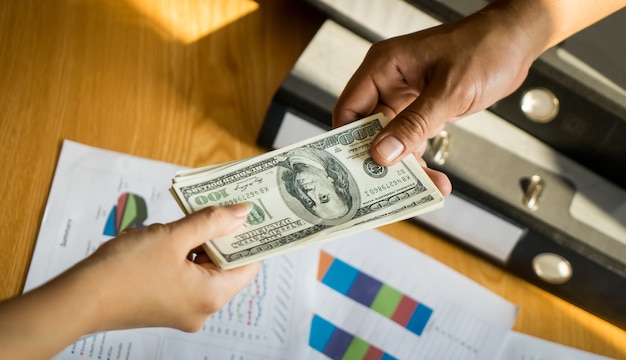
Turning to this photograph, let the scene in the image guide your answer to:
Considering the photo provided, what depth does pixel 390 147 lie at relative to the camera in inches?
25.6

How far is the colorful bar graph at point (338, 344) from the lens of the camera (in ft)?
2.58

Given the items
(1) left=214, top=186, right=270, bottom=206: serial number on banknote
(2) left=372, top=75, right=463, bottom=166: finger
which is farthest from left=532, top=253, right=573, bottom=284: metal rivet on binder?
(1) left=214, top=186, right=270, bottom=206: serial number on banknote

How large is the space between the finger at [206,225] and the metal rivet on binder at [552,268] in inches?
16.0

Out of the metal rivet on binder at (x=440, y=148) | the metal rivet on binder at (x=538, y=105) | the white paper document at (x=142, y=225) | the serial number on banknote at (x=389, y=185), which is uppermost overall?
the metal rivet on binder at (x=538, y=105)

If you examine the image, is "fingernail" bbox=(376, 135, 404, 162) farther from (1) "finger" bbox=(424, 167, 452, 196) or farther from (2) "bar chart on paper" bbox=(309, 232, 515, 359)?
(2) "bar chart on paper" bbox=(309, 232, 515, 359)

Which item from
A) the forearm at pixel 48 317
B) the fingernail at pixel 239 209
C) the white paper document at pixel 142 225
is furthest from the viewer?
the white paper document at pixel 142 225

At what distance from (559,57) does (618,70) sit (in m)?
0.08

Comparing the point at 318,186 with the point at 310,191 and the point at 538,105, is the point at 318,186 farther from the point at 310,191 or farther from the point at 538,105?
the point at 538,105

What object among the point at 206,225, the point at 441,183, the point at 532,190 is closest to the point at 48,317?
the point at 206,225

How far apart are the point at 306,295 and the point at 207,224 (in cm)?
27

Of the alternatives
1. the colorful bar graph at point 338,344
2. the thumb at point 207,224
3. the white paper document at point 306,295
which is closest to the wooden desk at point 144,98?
the white paper document at point 306,295

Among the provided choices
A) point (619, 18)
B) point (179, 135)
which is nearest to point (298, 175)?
point (179, 135)

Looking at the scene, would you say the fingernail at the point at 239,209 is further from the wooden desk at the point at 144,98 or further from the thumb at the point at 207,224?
the wooden desk at the point at 144,98

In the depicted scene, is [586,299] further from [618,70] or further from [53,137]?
[53,137]
